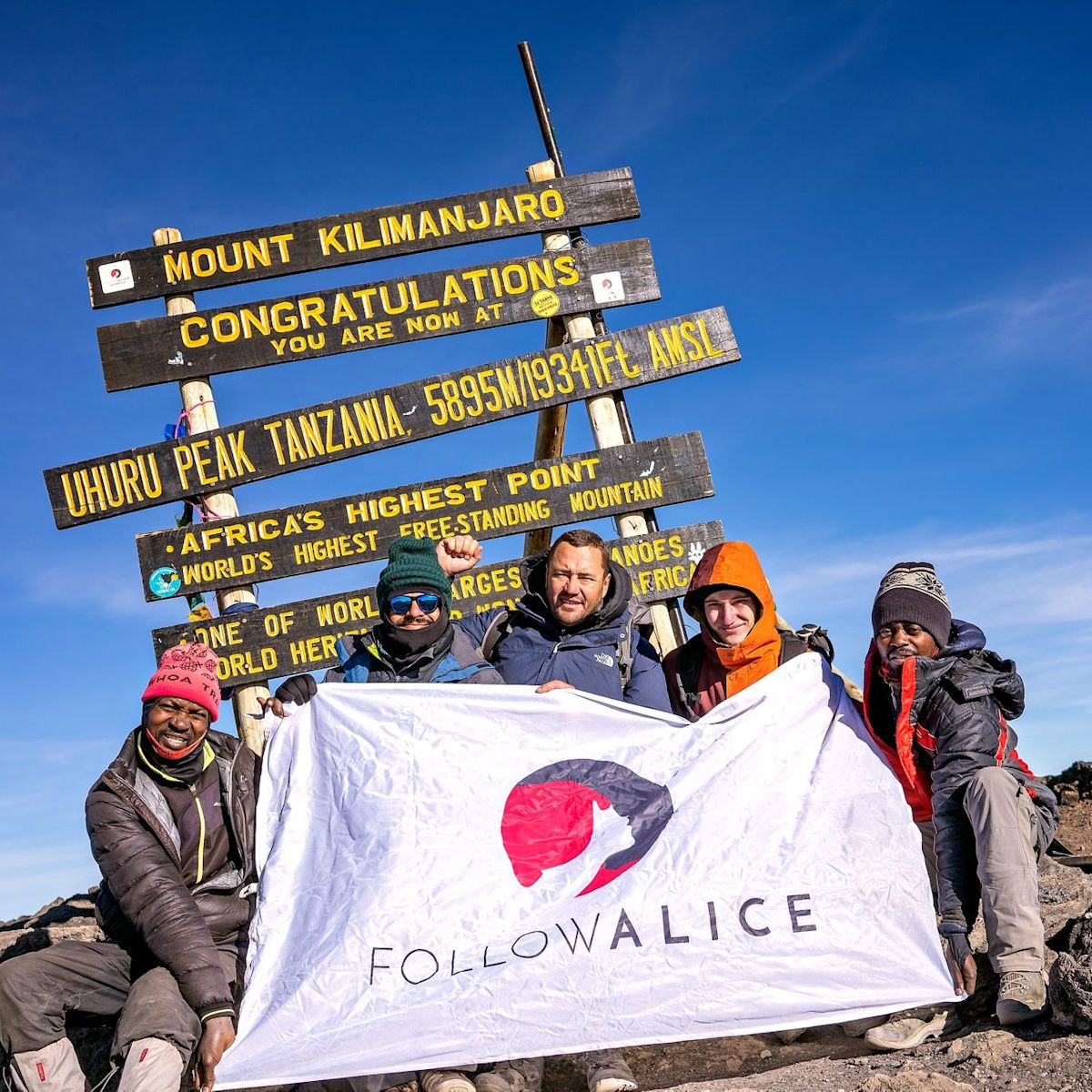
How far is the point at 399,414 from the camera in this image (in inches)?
308

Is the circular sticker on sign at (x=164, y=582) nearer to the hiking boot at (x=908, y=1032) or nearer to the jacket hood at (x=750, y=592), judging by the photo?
the jacket hood at (x=750, y=592)

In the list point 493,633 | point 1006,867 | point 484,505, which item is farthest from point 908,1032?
point 484,505

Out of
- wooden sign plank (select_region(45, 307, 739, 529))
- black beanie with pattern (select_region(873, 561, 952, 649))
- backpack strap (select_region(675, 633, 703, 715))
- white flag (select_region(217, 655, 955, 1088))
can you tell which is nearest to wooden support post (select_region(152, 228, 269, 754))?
wooden sign plank (select_region(45, 307, 739, 529))

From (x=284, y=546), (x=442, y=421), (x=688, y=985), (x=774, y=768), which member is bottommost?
(x=688, y=985)

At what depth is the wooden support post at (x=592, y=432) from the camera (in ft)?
25.3

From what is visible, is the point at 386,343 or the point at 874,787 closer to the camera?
the point at 874,787

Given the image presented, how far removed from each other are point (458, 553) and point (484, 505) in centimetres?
214

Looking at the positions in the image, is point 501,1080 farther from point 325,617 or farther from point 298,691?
point 325,617

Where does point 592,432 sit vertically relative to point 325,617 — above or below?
above

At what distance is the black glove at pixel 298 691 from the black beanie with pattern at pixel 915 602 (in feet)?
8.26

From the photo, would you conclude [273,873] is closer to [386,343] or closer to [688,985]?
[688,985]

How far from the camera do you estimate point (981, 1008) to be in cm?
425

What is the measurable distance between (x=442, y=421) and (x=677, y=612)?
215cm

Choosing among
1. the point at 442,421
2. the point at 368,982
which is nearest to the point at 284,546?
the point at 442,421
